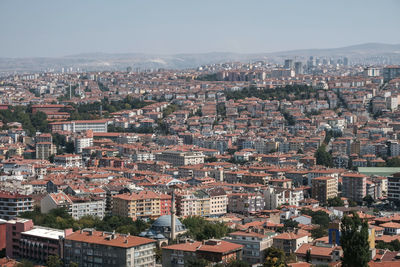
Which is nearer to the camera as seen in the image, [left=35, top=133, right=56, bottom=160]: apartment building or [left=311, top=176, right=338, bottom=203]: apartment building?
[left=311, top=176, right=338, bottom=203]: apartment building

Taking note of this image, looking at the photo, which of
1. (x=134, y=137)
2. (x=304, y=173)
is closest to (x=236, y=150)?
(x=134, y=137)

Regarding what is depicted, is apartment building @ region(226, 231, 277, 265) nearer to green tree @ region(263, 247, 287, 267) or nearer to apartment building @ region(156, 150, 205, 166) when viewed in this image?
green tree @ region(263, 247, 287, 267)

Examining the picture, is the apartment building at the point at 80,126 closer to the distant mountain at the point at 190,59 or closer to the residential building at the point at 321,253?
the residential building at the point at 321,253

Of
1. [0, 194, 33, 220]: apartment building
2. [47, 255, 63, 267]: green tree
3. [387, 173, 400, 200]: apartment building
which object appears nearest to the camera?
[47, 255, 63, 267]: green tree

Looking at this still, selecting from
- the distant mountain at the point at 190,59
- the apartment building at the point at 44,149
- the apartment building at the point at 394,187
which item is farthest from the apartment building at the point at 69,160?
the distant mountain at the point at 190,59

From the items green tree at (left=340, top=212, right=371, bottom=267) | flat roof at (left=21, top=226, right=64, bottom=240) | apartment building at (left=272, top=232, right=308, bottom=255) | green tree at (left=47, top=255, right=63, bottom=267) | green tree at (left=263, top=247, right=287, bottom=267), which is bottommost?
green tree at (left=47, top=255, right=63, bottom=267)

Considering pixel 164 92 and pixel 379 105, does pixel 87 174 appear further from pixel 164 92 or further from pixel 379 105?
pixel 164 92

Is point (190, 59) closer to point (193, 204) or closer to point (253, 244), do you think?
point (193, 204)

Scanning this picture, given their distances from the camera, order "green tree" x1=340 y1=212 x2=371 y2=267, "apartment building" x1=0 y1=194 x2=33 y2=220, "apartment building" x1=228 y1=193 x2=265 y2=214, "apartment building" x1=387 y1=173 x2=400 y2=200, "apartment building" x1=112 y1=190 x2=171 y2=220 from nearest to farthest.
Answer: "green tree" x1=340 y1=212 x2=371 y2=267
"apartment building" x1=0 y1=194 x2=33 y2=220
"apartment building" x1=112 y1=190 x2=171 y2=220
"apartment building" x1=228 y1=193 x2=265 y2=214
"apartment building" x1=387 y1=173 x2=400 y2=200

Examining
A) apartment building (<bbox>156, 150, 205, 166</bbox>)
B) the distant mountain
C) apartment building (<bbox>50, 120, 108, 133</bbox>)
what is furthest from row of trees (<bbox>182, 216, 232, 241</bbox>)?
the distant mountain
